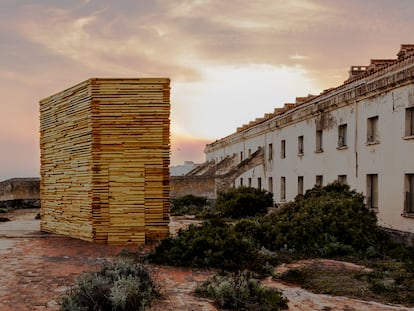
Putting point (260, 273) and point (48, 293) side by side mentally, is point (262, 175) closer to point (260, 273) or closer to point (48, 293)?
point (260, 273)

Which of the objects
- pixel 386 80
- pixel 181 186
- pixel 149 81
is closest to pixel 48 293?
pixel 149 81

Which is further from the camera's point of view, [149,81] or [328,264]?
[149,81]

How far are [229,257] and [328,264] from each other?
2.68 metres

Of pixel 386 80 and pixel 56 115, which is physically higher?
pixel 386 80

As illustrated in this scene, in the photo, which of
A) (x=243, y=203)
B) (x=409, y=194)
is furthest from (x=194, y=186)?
(x=409, y=194)

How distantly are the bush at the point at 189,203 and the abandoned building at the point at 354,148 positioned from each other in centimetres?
115

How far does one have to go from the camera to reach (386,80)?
57.2 feet

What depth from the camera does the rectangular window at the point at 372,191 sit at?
1867cm

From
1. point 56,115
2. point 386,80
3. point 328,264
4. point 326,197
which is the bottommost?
point 328,264

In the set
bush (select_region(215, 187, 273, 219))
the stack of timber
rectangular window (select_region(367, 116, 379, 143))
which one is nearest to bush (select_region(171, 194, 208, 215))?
bush (select_region(215, 187, 273, 219))

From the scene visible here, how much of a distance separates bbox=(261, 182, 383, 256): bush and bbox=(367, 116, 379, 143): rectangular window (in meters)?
2.84

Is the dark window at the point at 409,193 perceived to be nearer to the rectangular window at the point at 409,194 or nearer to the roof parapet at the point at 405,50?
the rectangular window at the point at 409,194

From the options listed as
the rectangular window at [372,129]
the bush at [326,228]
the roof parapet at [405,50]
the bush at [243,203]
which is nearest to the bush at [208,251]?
the bush at [326,228]

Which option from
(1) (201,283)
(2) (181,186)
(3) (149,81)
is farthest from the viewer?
(2) (181,186)
